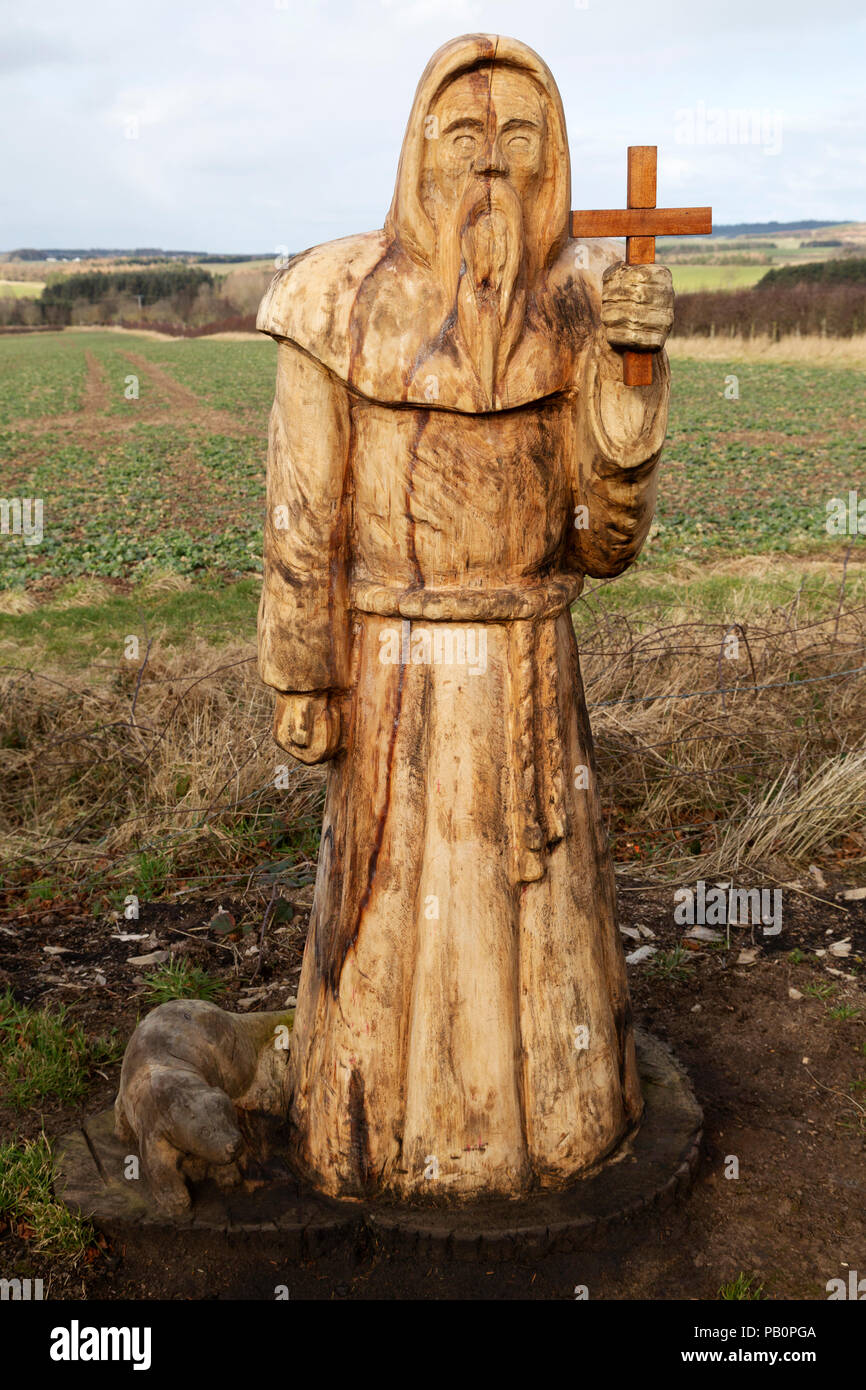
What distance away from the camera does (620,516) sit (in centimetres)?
265

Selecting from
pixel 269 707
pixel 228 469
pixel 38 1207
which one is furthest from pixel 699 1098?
pixel 228 469

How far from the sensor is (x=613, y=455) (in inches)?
96.8

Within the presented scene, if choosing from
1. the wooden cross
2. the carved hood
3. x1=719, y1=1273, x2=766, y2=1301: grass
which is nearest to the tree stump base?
x1=719, y1=1273, x2=766, y2=1301: grass

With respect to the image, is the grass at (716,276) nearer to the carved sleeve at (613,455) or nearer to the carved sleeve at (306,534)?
the carved sleeve at (613,455)

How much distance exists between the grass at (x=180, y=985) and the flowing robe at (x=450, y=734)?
127cm

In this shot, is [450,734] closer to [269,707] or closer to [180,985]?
[180,985]

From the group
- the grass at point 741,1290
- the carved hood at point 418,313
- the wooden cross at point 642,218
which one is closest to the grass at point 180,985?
the grass at point 741,1290

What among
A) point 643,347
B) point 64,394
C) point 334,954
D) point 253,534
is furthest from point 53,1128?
point 64,394

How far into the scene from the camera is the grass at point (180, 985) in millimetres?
4062

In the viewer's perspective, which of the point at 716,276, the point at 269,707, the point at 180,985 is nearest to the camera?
the point at 180,985

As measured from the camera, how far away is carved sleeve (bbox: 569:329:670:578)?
2.40m

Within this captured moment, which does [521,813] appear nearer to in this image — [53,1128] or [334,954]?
[334,954]

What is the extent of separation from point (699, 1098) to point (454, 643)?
5.49 feet

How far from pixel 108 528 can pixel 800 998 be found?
11.0 meters
